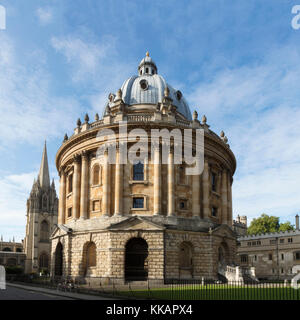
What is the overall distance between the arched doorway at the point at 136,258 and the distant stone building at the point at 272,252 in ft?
117

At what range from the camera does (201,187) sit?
42531 mm

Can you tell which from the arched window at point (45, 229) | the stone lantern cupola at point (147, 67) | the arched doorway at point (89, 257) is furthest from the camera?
the arched window at point (45, 229)

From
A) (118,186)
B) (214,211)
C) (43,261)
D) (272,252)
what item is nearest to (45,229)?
(43,261)

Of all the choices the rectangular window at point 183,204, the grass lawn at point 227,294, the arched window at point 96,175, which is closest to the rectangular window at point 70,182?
the arched window at point 96,175

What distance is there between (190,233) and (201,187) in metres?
5.71

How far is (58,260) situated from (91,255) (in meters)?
7.25

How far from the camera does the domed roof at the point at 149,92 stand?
166 feet

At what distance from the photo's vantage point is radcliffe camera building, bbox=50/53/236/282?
37500mm

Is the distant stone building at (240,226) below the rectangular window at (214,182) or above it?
below

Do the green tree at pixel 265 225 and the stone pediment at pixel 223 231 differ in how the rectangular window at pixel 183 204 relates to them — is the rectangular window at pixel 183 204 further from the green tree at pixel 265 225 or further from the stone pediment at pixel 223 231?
the green tree at pixel 265 225

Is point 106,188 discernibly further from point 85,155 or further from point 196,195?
point 196,195

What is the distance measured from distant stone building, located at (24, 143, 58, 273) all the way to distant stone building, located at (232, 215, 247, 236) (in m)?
55.7

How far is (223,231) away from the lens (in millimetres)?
42906
